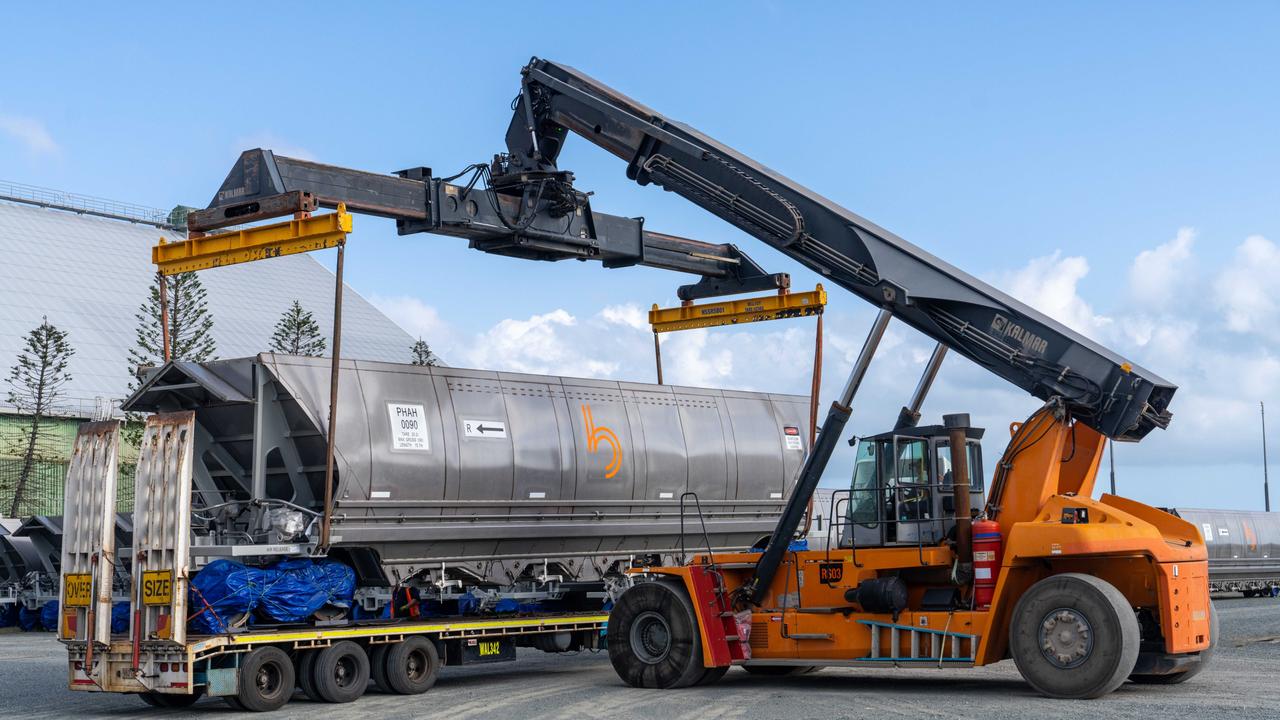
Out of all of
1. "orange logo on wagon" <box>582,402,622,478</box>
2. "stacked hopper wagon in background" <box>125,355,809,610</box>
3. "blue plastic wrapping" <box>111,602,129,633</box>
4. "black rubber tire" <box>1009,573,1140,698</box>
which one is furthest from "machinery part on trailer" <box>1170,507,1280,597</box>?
"blue plastic wrapping" <box>111,602,129,633</box>

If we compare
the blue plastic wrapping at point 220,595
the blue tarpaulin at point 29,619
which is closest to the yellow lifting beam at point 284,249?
the blue plastic wrapping at point 220,595

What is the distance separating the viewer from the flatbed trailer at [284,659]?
15.3 meters

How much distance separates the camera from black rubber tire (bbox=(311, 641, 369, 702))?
1633cm

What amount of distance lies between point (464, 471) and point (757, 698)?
16.7 feet

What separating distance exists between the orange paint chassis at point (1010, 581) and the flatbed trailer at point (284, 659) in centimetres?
319

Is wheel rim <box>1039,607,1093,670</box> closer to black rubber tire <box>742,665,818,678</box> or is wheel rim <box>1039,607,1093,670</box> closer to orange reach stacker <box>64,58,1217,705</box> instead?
orange reach stacker <box>64,58,1217,705</box>

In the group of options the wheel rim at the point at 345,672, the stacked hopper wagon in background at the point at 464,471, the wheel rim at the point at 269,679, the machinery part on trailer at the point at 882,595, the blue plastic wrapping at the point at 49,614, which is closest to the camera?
the wheel rim at the point at 269,679

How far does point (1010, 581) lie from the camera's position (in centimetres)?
1536

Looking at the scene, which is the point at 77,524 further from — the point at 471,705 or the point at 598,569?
the point at 598,569

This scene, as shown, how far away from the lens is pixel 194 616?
1559 centimetres

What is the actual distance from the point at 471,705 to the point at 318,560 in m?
2.94

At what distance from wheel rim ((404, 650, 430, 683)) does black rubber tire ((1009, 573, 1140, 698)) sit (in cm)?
736

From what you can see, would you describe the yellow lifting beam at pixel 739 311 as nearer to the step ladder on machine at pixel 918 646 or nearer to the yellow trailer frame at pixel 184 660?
the step ladder on machine at pixel 918 646

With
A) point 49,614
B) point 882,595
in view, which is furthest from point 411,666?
point 49,614
